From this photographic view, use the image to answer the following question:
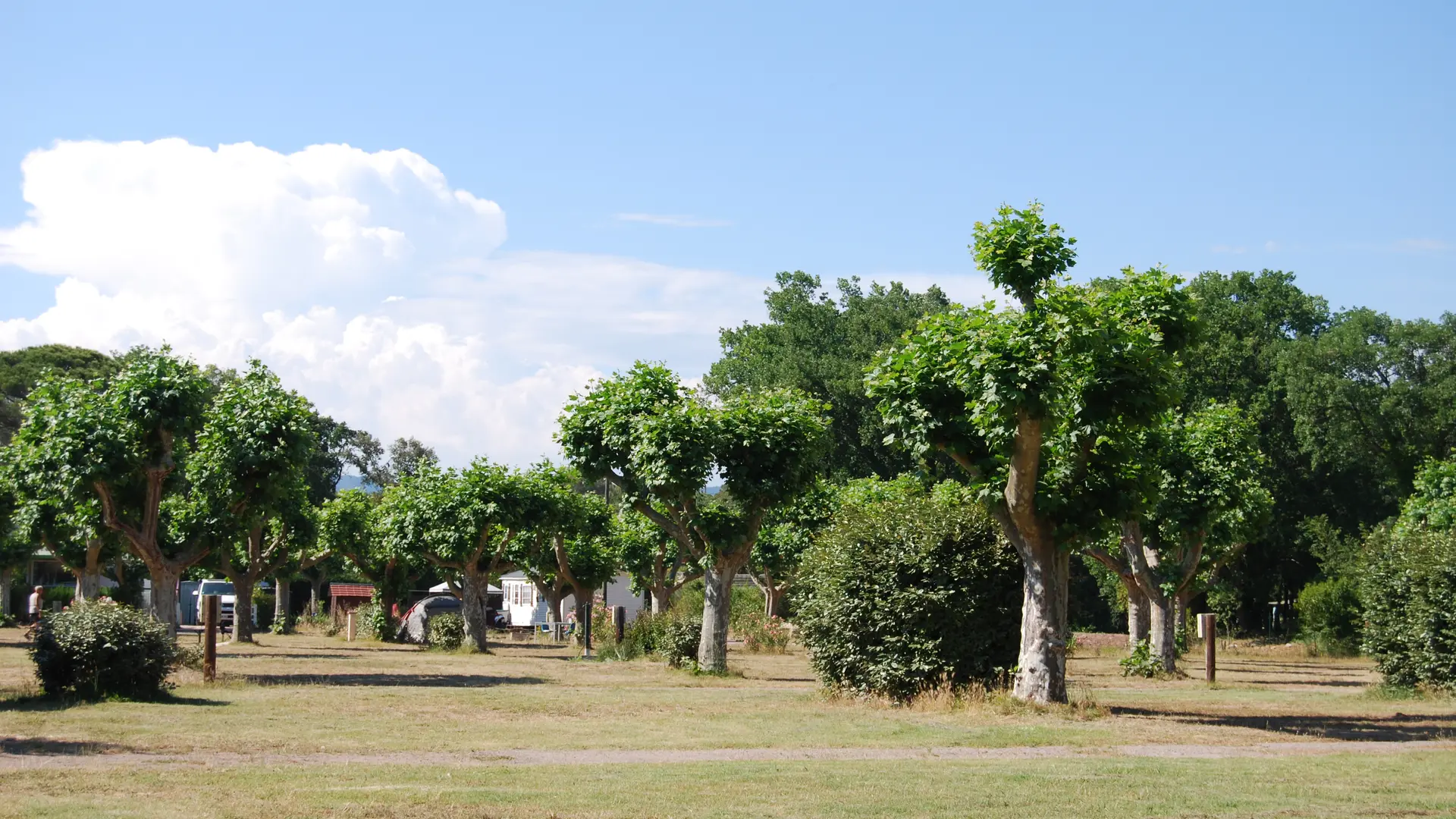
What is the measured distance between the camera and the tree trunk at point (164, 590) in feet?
81.7

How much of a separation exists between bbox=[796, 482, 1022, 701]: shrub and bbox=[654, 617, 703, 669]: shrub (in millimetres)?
8924

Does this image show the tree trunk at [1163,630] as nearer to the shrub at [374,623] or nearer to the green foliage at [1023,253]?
the green foliage at [1023,253]

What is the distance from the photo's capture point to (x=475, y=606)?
39.7m

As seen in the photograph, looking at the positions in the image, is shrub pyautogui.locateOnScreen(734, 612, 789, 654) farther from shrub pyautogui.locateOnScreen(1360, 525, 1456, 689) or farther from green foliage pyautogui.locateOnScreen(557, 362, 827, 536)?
shrub pyautogui.locateOnScreen(1360, 525, 1456, 689)

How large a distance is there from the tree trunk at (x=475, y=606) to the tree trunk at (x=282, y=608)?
13.4 meters

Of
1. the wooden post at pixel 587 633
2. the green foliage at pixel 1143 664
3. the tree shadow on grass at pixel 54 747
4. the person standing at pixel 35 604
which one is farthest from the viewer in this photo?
the person standing at pixel 35 604

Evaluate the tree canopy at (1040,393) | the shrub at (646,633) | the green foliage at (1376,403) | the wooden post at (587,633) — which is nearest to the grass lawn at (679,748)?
the tree canopy at (1040,393)

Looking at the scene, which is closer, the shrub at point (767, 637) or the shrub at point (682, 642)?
the shrub at point (682, 642)

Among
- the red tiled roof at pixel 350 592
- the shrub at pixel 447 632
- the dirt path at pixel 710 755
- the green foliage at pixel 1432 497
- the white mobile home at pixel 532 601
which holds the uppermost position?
the green foliage at pixel 1432 497

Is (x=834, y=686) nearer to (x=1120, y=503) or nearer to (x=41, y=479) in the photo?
(x=1120, y=503)

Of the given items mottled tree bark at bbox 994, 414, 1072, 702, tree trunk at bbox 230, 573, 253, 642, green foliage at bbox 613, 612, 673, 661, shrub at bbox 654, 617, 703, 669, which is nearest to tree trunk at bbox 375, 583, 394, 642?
tree trunk at bbox 230, 573, 253, 642

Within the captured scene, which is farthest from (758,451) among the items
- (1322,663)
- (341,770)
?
(1322,663)

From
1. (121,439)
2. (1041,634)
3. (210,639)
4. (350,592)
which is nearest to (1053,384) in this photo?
(1041,634)

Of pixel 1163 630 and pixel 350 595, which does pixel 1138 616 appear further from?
pixel 350 595
